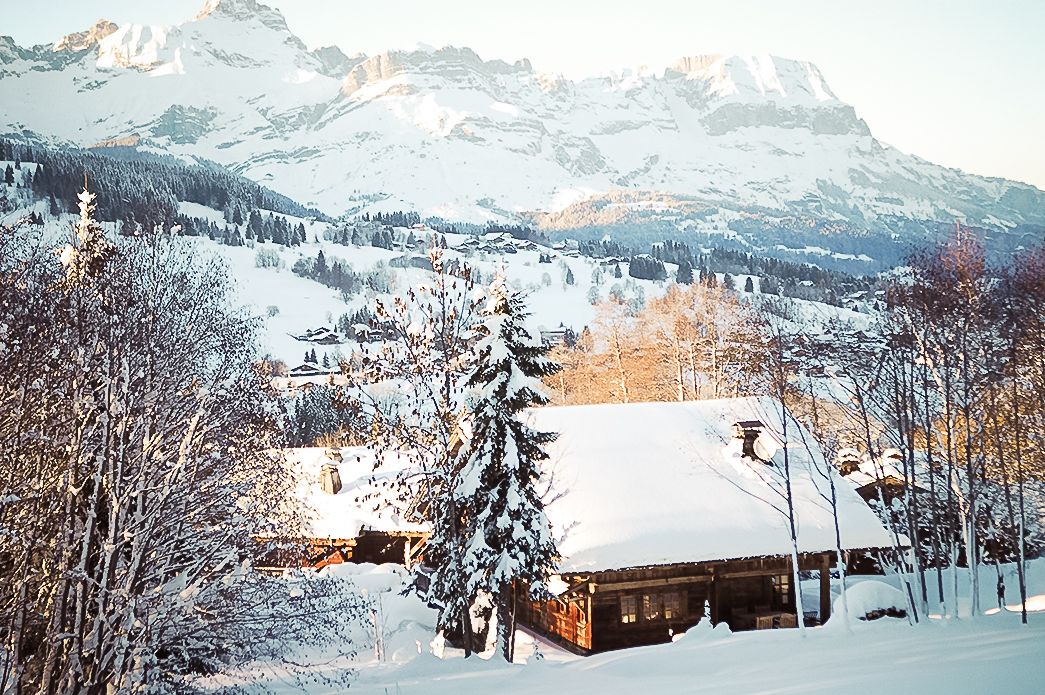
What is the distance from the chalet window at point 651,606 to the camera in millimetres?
21047

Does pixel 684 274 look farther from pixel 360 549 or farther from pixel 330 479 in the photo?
pixel 360 549

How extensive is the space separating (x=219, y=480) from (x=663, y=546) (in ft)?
36.2

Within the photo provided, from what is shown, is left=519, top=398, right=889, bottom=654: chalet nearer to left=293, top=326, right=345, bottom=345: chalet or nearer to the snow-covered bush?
left=293, top=326, right=345, bottom=345: chalet

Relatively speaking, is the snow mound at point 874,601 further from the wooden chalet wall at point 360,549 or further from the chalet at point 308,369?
the chalet at point 308,369

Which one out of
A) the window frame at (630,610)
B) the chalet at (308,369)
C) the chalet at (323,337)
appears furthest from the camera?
the chalet at (323,337)

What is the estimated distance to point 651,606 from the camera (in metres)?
21.1

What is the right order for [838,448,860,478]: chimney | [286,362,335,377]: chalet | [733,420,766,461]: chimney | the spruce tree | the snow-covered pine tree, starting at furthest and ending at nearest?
the spruce tree → [286,362,335,377]: chalet → [838,448,860,478]: chimney → [733,420,766,461]: chimney → the snow-covered pine tree

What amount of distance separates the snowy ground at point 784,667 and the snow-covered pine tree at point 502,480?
1.73 meters

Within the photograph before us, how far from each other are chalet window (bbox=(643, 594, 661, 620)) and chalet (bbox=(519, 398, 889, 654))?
0.03m

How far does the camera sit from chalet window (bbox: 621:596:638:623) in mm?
20891

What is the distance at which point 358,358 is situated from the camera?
17344mm

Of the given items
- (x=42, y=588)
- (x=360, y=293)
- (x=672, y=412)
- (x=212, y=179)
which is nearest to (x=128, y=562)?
(x=42, y=588)

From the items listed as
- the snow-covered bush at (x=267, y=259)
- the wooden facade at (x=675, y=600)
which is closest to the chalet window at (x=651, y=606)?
the wooden facade at (x=675, y=600)

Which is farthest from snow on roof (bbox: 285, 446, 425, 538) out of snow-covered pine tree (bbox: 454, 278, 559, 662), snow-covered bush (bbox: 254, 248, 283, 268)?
snow-covered bush (bbox: 254, 248, 283, 268)
